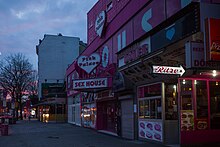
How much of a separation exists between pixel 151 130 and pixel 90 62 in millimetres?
8946

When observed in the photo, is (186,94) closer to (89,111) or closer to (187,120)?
(187,120)

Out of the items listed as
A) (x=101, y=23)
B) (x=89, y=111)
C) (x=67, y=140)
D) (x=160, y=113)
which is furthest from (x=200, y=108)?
(x=89, y=111)

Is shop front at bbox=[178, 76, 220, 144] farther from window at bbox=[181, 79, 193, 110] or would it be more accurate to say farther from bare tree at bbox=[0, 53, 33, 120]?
bare tree at bbox=[0, 53, 33, 120]

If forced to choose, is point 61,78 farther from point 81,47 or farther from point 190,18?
point 190,18

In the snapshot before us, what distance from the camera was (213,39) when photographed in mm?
9453

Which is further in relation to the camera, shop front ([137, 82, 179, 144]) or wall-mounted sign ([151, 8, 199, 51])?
shop front ([137, 82, 179, 144])

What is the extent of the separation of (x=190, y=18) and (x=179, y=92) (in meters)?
3.82

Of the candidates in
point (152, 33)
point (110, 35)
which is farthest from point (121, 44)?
point (152, 33)

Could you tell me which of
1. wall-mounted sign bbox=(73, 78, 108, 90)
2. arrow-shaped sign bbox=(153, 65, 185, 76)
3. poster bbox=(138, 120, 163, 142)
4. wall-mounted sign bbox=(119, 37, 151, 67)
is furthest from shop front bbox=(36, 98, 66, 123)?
arrow-shaped sign bbox=(153, 65, 185, 76)


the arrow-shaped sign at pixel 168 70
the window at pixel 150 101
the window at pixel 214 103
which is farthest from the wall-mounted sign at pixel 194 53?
the window at pixel 150 101

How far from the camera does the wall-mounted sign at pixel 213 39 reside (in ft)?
30.7

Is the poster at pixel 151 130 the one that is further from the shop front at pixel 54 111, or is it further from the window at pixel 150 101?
the shop front at pixel 54 111

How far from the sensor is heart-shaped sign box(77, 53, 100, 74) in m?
23.2

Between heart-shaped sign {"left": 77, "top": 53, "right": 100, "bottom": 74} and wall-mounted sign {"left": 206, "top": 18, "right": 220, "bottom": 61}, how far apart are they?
14.1 metres
